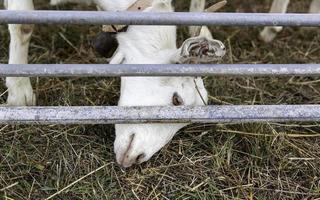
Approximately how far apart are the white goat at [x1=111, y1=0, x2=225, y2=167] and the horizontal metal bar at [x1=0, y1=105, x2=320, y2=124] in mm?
90

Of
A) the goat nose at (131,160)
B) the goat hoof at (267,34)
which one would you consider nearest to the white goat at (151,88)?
the goat nose at (131,160)

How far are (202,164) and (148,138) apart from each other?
0.38 m

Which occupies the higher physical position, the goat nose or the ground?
the goat nose

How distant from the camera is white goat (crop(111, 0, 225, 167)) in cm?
288

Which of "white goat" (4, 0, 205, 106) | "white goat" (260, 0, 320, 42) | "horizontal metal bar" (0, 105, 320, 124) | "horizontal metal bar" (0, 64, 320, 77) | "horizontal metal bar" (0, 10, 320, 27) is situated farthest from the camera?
"white goat" (260, 0, 320, 42)

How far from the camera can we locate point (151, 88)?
298cm

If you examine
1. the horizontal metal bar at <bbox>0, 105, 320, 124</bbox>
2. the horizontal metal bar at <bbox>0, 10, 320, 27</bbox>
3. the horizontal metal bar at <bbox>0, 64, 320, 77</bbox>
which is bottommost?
the horizontal metal bar at <bbox>0, 105, 320, 124</bbox>

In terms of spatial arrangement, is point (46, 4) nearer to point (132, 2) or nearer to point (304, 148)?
point (132, 2)

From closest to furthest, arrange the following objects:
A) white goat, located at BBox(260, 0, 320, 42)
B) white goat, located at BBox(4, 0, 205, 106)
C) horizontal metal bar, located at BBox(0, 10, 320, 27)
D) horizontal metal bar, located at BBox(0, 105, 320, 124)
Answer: horizontal metal bar, located at BBox(0, 10, 320, 27)
horizontal metal bar, located at BBox(0, 105, 320, 124)
white goat, located at BBox(4, 0, 205, 106)
white goat, located at BBox(260, 0, 320, 42)

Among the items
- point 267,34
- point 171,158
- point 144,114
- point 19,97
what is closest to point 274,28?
point 267,34

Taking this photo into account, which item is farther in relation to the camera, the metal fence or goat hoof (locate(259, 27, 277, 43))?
goat hoof (locate(259, 27, 277, 43))

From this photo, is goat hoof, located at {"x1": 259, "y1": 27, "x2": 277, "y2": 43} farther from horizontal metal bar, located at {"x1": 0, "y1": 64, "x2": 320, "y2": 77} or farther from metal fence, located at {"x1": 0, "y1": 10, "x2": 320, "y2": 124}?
horizontal metal bar, located at {"x1": 0, "y1": 64, "x2": 320, "y2": 77}

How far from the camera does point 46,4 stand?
4730mm

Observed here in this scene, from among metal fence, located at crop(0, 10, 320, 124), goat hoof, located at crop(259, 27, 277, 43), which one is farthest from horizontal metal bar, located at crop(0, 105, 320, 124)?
goat hoof, located at crop(259, 27, 277, 43)
